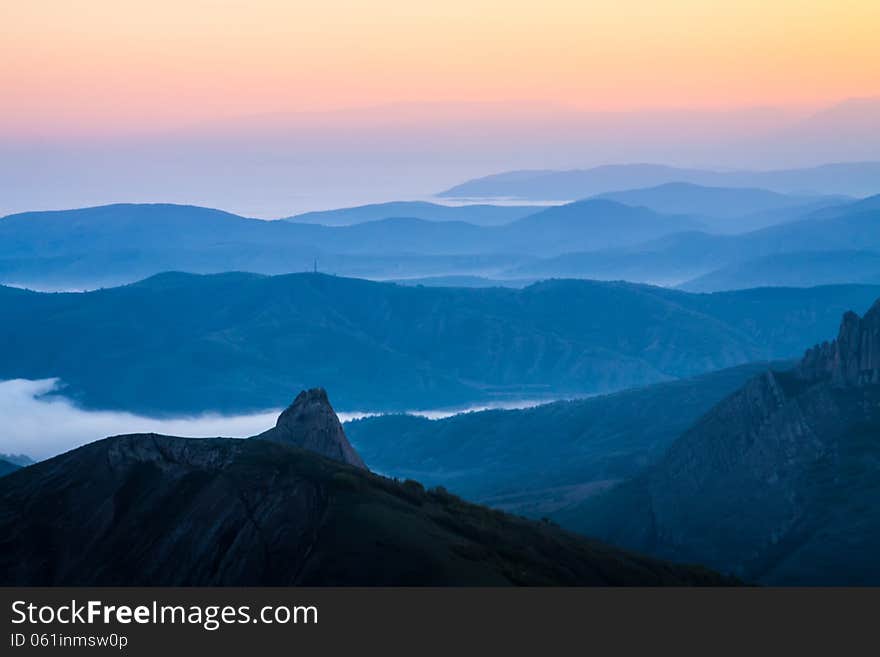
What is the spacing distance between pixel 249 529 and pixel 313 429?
112ft

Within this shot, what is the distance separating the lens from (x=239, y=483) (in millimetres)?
54938

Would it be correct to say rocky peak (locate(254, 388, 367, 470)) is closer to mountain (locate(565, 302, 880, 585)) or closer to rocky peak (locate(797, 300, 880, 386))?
mountain (locate(565, 302, 880, 585))

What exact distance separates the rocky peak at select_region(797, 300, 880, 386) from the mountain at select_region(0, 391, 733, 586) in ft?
200

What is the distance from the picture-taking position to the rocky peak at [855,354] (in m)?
118

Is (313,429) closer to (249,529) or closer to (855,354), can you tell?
(249,529)

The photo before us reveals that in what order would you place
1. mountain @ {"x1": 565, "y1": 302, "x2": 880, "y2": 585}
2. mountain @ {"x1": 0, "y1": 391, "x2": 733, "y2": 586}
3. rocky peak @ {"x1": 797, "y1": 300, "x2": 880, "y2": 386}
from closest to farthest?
mountain @ {"x1": 0, "y1": 391, "x2": 733, "y2": 586}
mountain @ {"x1": 565, "y1": 302, "x2": 880, "y2": 585}
rocky peak @ {"x1": 797, "y1": 300, "x2": 880, "y2": 386}

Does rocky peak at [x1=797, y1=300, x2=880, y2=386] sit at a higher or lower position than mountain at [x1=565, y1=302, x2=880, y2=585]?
higher

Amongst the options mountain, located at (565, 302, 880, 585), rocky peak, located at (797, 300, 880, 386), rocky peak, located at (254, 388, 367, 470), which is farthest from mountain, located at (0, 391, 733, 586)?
rocky peak, located at (797, 300, 880, 386)

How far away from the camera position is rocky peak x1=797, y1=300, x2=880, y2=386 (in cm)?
11775

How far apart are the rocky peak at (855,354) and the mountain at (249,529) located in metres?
61.0

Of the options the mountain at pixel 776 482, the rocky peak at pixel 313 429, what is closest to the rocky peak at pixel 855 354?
the mountain at pixel 776 482

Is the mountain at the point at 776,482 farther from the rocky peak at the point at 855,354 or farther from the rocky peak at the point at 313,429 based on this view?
the rocky peak at the point at 313,429
